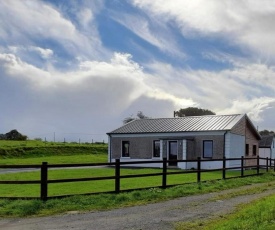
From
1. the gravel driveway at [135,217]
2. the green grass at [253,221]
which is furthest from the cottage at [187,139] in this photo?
the green grass at [253,221]

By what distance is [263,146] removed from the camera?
172 ft

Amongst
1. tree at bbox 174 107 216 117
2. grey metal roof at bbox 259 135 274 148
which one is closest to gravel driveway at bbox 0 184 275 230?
grey metal roof at bbox 259 135 274 148

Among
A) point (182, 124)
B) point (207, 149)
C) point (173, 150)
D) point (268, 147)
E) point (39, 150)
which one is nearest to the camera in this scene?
point (207, 149)

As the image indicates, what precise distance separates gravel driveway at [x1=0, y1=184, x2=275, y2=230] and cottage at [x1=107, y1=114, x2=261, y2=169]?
22.1 m

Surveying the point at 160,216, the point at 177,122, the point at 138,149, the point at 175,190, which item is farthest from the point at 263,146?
the point at 160,216

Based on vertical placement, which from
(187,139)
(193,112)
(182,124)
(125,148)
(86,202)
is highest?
(193,112)

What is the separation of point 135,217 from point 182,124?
28.6 meters

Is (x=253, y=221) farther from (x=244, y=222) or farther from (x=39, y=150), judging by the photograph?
(x=39, y=150)

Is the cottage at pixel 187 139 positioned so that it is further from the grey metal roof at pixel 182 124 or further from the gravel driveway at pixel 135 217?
the gravel driveway at pixel 135 217

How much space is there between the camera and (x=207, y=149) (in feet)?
114

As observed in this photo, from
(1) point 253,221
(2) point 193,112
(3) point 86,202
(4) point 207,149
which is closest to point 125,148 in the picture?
(4) point 207,149

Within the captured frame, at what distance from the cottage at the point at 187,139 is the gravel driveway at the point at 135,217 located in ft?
72.4

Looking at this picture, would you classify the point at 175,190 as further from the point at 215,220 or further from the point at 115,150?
the point at 115,150

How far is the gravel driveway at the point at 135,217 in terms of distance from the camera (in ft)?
28.5
